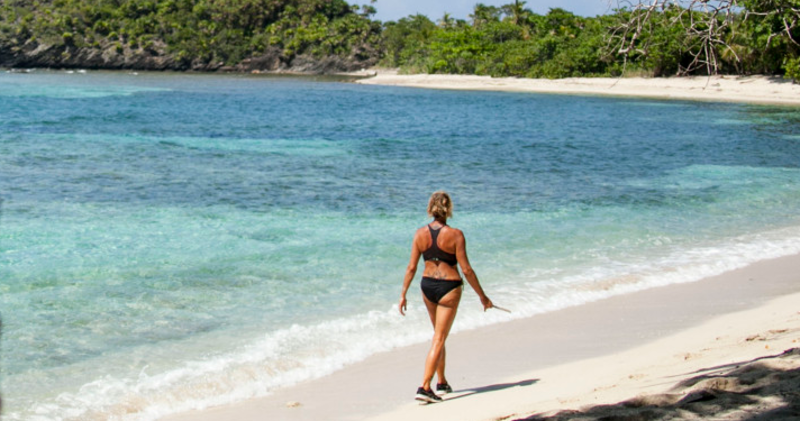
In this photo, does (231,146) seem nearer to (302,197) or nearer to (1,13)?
(302,197)

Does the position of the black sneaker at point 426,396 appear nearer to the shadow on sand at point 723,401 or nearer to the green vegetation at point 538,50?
the shadow on sand at point 723,401

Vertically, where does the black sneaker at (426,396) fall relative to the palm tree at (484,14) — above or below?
below

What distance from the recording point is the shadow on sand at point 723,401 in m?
4.45

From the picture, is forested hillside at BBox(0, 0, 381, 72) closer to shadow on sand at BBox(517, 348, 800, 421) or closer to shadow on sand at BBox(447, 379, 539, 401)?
shadow on sand at BBox(447, 379, 539, 401)

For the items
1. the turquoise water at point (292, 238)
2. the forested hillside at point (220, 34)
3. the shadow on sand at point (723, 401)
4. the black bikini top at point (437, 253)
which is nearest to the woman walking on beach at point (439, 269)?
the black bikini top at point (437, 253)

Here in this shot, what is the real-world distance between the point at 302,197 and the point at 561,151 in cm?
1234

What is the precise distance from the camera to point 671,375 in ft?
19.1

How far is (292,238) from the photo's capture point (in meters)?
12.6

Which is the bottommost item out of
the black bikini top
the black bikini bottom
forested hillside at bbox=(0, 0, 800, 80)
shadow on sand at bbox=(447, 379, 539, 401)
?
shadow on sand at bbox=(447, 379, 539, 401)

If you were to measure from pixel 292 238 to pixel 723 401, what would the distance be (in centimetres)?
872

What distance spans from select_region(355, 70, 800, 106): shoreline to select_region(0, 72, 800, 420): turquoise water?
65.9ft

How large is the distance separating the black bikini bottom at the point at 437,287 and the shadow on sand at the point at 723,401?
4.37 feet

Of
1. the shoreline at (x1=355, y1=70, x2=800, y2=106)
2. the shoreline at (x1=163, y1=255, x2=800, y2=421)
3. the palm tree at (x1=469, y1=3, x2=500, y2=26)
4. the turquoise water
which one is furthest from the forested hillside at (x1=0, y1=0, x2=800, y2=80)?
the shoreline at (x1=163, y1=255, x2=800, y2=421)

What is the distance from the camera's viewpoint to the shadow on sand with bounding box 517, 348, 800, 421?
445cm
